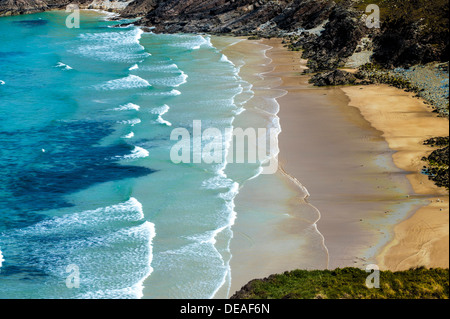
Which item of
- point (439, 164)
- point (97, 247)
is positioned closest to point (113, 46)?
point (439, 164)

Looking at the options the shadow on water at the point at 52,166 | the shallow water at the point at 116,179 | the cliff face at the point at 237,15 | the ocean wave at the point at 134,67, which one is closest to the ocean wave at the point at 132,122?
the shallow water at the point at 116,179

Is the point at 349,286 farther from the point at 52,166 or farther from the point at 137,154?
the point at 52,166

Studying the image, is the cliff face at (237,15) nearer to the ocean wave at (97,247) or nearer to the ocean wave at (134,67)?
the ocean wave at (134,67)

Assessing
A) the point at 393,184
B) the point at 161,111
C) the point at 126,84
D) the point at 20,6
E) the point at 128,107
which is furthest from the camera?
the point at 20,6

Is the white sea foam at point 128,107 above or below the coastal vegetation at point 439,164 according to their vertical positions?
below

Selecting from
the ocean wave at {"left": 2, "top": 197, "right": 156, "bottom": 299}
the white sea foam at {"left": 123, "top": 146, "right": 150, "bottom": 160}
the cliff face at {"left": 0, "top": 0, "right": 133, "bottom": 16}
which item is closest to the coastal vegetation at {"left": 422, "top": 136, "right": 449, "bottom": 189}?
the ocean wave at {"left": 2, "top": 197, "right": 156, "bottom": 299}
